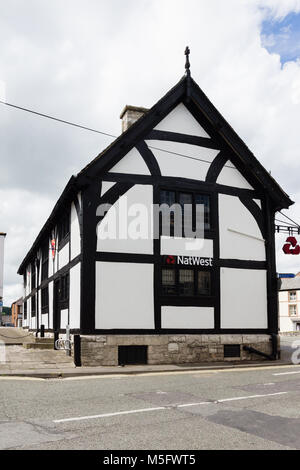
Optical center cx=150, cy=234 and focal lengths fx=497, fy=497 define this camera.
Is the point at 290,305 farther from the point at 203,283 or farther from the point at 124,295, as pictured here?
the point at 124,295

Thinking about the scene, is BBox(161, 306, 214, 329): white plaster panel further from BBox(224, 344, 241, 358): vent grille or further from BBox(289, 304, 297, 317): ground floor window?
BBox(289, 304, 297, 317): ground floor window

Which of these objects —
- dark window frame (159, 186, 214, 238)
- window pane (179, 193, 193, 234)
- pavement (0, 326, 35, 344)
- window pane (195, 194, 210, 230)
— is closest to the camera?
dark window frame (159, 186, 214, 238)

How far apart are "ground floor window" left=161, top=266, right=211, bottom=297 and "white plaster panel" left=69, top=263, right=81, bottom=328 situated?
9.56 ft

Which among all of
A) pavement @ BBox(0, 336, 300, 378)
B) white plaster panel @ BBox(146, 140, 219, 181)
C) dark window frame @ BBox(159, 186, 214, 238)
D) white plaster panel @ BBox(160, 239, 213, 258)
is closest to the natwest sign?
white plaster panel @ BBox(160, 239, 213, 258)

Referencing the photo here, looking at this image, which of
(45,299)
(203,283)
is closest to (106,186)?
(203,283)

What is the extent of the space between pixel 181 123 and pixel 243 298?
687 cm

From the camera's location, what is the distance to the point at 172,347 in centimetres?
1673

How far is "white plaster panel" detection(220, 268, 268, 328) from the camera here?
710 inches

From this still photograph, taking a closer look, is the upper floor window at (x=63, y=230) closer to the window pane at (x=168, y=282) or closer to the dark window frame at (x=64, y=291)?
the dark window frame at (x=64, y=291)

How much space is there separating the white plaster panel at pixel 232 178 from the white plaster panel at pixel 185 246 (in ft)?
8.09

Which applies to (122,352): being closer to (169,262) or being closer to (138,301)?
(138,301)

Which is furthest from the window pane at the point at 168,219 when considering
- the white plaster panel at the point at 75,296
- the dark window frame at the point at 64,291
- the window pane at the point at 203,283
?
the dark window frame at the point at 64,291

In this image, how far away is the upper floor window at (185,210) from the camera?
57.5ft

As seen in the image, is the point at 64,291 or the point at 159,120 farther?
the point at 64,291
